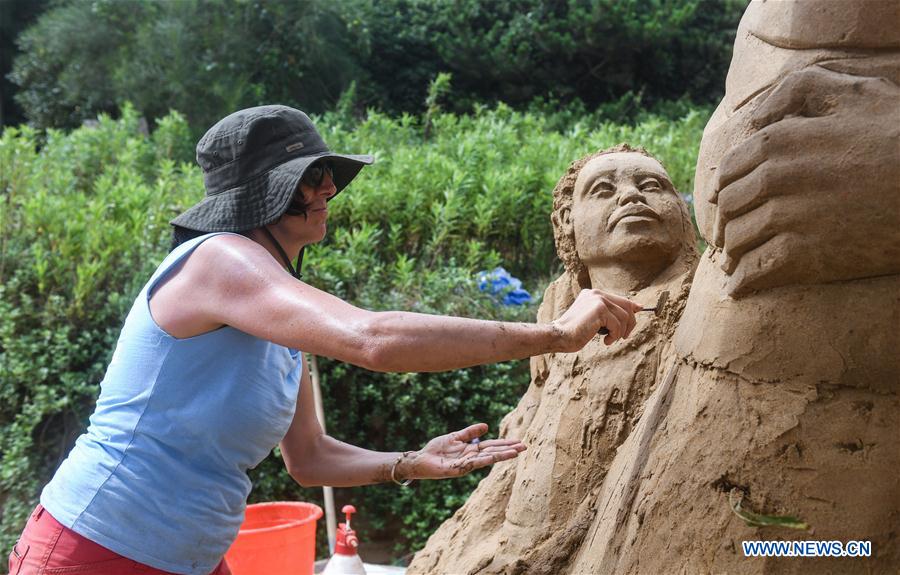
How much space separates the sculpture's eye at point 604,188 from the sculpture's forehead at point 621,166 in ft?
0.09

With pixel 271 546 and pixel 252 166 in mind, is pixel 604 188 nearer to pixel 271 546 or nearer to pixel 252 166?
pixel 252 166

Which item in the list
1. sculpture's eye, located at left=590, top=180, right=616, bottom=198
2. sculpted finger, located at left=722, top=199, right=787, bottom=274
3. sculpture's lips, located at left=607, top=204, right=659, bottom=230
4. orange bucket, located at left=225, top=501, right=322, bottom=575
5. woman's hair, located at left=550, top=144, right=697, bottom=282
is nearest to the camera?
sculpted finger, located at left=722, top=199, right=787, bottom=274

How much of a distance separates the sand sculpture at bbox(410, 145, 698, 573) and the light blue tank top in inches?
35.0

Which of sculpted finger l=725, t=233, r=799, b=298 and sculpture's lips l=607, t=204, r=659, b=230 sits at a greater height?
sculpted finger l=725, t=233, r=799, b=298

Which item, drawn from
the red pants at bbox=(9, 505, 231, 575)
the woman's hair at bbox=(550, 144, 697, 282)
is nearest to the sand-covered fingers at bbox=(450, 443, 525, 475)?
the red pants at bbox=(9, 505, 231, 575)

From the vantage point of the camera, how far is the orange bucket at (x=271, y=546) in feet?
10.5

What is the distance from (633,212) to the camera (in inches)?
105

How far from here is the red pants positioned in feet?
6.29

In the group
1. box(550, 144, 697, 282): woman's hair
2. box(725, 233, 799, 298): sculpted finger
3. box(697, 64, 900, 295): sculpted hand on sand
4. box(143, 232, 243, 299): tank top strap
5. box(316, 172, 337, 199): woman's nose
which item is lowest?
box(550, 144, 697, 282): woman's hair

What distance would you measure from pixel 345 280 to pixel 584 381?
→ 2885 millimetres

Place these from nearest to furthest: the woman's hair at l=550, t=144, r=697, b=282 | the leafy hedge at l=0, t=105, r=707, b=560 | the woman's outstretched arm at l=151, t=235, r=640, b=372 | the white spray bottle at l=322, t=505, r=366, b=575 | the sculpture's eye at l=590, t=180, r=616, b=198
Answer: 1. the woman's outstretched arm at l=151, t=235, r=640, b=372
2. the sculpture's eye at l=590, t=180, r=616, b=198
3. the woman's hair at l=550, t=144, r=697, b=282
4. the white spray bottle at l=322, t=505, r=366, b=575
5. the leafy hedge at l=0, t=105, r=707, b=560

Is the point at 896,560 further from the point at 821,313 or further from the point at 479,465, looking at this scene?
the point at 479,465

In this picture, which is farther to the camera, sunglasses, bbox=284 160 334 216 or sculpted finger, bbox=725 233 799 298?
sunglasses, bbox=284 160 334 216

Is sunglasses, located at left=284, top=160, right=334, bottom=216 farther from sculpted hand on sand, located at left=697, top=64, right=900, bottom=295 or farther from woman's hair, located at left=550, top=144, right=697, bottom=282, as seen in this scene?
woman's hair, located at left=550, top=144, right=697, bottom=282
